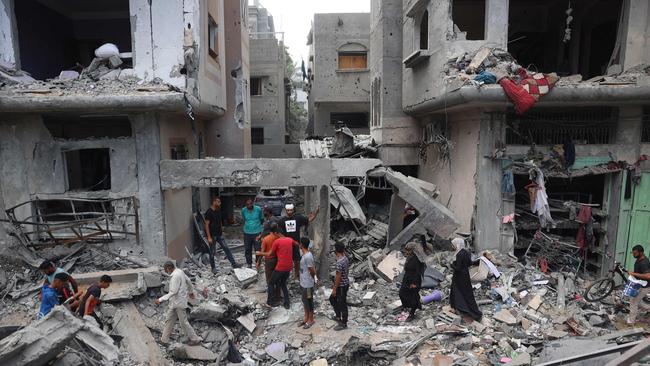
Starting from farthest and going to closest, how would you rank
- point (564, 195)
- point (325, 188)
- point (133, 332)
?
point (564, 195) < point (325, 188) < point (133, 332)

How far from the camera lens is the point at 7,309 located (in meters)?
7.35

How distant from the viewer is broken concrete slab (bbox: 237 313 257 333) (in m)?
7.51

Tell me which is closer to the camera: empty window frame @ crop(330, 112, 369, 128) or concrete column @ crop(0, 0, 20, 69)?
concrete column @ crop(0, 0, 20, 69)

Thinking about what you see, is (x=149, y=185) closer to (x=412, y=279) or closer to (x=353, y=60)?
(x=412, y=279)

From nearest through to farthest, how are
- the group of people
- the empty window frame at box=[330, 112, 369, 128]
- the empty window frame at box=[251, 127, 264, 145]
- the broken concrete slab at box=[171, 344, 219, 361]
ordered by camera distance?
the group of people → the broken concrete slab at box=[171, 344, 219, 361] → the empty window frame at box=[251, 127, 264, 145] → the empty window frame at box=[330, 112, 369, 128]

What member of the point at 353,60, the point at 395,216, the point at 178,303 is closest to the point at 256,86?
the point at 353,60

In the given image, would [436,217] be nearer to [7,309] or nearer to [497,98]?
[497,98]

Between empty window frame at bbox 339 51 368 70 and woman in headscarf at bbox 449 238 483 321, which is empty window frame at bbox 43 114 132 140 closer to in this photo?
woman in headscarf at bbox 449 238 483 321

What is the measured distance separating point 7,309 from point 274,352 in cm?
474

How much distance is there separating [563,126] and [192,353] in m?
9.60

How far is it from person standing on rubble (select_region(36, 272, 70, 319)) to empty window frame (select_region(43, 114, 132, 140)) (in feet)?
13.8

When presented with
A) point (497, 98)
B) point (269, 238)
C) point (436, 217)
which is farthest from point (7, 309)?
point (497, 98)

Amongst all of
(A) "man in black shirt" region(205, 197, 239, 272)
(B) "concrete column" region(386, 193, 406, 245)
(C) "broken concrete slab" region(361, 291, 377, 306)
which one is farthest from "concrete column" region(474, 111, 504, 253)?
(A) "man in black shirt" region(205, 197, 239, 272)

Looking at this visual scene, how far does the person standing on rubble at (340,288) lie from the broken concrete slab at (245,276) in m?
2.22
